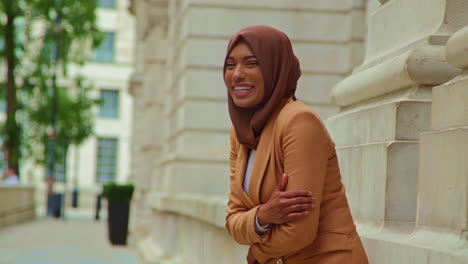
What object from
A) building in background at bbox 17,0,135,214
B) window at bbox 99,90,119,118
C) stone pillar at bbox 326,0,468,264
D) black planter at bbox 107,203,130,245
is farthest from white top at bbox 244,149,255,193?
window at bbox 99,90,119,118

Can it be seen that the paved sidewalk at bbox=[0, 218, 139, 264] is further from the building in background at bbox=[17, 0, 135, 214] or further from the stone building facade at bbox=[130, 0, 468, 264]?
the building in background at bbox=[17, 0, 135, 214]

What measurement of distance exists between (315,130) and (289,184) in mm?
229

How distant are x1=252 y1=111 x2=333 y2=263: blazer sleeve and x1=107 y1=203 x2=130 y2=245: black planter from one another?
51.5 ft

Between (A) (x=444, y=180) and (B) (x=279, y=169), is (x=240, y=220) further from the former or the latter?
(A) (x=444, y=180)

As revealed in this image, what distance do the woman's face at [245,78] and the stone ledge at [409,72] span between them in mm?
889

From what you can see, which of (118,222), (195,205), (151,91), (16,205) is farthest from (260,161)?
(16,205)

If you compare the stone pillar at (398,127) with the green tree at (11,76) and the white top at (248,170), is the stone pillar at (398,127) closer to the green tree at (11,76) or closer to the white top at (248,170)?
the white top at (248,170)

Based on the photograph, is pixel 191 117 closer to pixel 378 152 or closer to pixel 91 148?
pixel 378 152

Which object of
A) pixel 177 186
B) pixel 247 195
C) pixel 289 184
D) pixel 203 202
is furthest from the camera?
pixel 177 186

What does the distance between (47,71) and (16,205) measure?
778 cm

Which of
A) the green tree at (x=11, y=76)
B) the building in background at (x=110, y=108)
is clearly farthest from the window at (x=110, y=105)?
the green tree at (x=11, y=76)

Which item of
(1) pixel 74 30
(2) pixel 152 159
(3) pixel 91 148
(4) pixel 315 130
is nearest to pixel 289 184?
(4) pixel 315 130

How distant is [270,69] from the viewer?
3500 mm

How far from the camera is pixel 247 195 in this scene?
3551 millimetres
